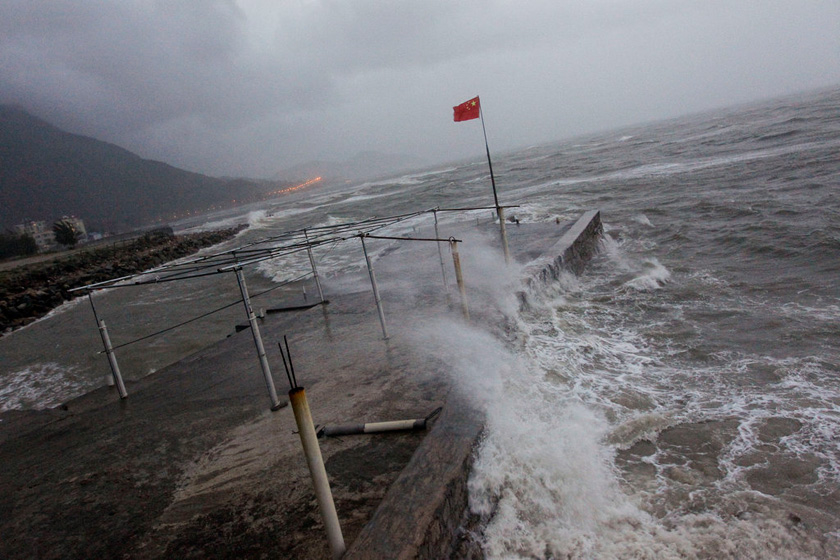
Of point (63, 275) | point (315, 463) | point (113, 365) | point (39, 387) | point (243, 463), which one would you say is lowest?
point (39, 387)

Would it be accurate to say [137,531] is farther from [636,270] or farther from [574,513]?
[636,270]

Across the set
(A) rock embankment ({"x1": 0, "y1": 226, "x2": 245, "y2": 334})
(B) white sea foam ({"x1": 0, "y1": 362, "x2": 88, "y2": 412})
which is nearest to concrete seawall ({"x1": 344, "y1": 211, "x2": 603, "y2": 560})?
(B) white sea foam ({"x1": 0, "y1": 362, "x2": 88, "y2": 412})

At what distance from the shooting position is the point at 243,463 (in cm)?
336

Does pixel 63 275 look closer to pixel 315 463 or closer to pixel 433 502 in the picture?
pixel 433 502

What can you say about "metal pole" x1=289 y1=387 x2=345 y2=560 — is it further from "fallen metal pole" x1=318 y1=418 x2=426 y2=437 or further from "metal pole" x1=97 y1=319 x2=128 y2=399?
"metal pole" x1=97 y1=319 x2=128 y2=399

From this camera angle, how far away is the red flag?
886 cm

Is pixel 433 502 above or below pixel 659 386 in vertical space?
above

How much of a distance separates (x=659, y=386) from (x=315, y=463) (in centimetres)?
405

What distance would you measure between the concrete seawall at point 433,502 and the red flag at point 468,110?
687 centimetres

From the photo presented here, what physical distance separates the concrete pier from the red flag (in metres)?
4.74

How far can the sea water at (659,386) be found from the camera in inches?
110

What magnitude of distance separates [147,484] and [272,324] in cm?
399

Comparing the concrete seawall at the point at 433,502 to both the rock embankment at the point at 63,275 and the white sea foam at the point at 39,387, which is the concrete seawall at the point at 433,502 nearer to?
the white sea foam at the point at 39,387

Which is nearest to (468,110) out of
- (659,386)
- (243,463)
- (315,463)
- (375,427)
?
(659,386)
